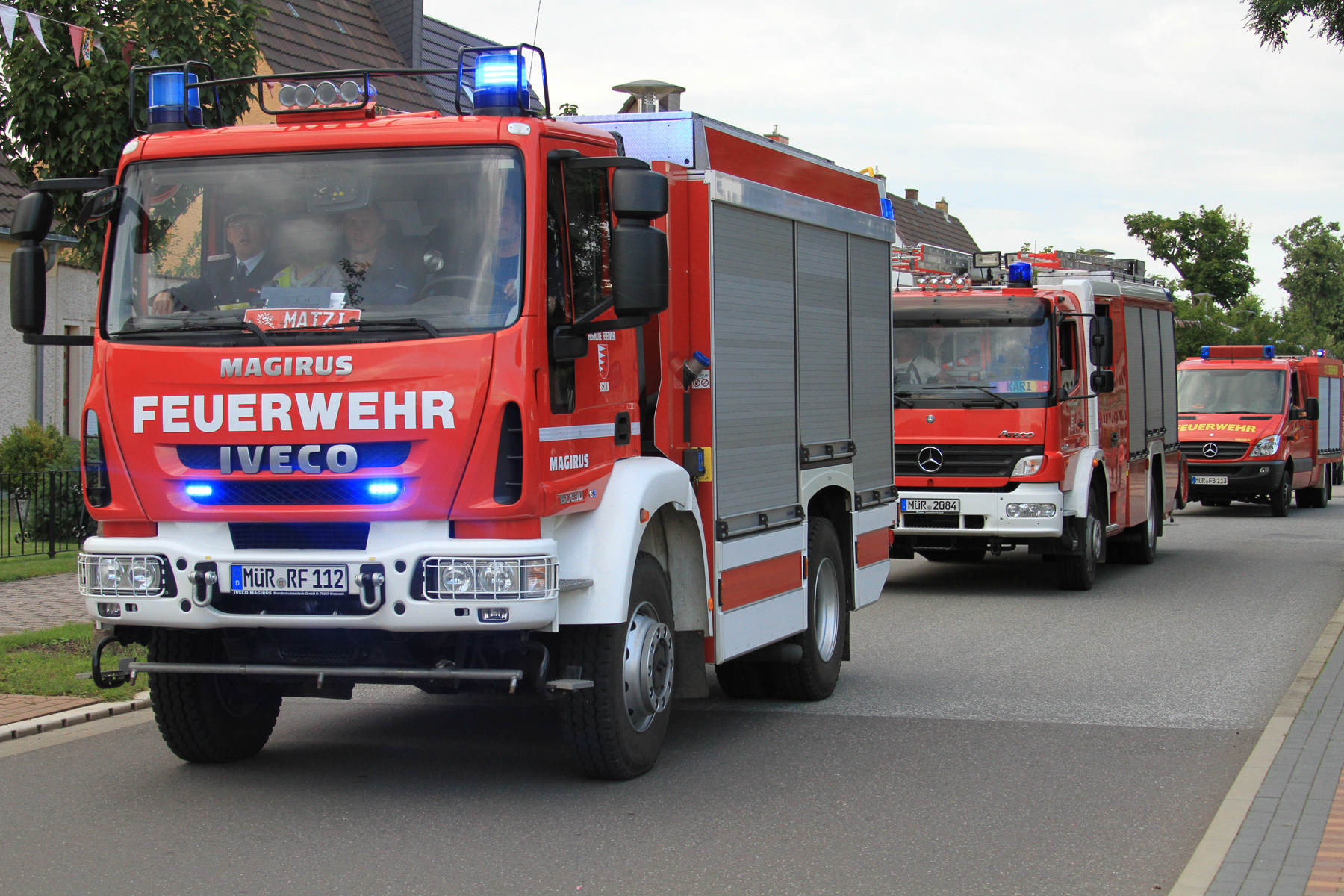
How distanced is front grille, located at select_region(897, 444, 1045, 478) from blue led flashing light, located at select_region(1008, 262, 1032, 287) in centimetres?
164

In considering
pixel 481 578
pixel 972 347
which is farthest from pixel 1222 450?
pixel 481 578

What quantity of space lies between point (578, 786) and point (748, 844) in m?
1.12

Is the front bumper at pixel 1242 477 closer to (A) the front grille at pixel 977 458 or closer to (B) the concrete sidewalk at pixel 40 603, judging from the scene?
(A) the front grille at pixel 977 458

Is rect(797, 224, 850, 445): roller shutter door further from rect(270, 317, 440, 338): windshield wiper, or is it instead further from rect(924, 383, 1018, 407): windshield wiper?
rect(924, 383, 1018, 407): windshield wiper

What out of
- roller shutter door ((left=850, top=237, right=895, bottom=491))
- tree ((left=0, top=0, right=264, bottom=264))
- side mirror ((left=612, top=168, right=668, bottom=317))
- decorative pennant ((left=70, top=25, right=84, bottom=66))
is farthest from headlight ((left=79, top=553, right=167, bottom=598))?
decorative pennant ((left=70, top=25, right=84, bottom=66))

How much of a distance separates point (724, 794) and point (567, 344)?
2.05 meters

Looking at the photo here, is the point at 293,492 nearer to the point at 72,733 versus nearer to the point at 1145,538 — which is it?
the point at 72,733

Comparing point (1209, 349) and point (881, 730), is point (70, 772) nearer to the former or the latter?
point (881, 730)

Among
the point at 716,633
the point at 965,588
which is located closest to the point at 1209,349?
the point at 965,588

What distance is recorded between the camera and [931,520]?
559 inches

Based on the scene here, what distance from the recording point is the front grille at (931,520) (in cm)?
1412

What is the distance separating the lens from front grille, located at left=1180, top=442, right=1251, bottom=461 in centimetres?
2516

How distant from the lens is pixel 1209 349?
88.2ft

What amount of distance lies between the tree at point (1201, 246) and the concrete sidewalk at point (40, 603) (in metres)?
42.1
